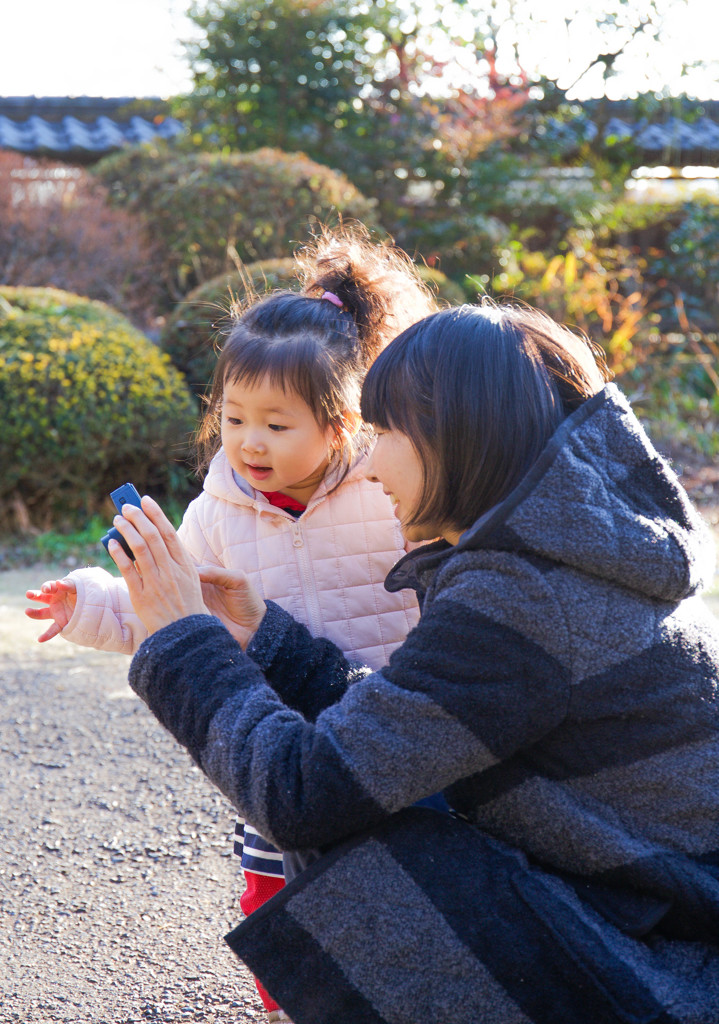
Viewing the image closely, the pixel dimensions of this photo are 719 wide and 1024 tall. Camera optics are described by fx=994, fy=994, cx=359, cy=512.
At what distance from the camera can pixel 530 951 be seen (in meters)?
1.26

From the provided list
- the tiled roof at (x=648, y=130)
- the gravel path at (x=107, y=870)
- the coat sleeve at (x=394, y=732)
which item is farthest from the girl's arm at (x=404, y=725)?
the tiled roof at (x=648, y=130)

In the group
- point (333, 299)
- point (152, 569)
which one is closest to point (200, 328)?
point (333, 299)

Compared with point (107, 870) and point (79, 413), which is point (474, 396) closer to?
point (107, 870)

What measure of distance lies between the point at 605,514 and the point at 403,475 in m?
0.30

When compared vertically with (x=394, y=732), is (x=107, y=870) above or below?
below

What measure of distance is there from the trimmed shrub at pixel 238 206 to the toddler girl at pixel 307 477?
14.7 ft

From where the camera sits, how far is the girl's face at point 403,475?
140cm

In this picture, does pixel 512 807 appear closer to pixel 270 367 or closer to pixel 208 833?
pixel 270 367

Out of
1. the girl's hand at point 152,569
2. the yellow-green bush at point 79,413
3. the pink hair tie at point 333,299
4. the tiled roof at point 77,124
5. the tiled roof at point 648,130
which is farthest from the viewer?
the tiled roof at point 77,124

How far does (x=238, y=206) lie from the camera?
641 centimetres

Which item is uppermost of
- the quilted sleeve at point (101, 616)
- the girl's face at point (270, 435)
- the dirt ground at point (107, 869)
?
the girl's face at point (270, 435)

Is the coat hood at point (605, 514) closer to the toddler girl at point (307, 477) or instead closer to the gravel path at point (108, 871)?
the toddler girl at point (307, 477)

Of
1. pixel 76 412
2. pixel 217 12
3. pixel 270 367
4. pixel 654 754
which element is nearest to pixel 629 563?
pixel 654 754

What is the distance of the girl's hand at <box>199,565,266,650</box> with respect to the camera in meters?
1.71
